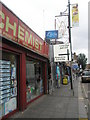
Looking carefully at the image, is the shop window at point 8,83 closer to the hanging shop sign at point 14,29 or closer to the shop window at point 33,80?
the hanging shop sign at point 14,29

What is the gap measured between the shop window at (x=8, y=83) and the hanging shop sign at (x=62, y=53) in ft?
17.5

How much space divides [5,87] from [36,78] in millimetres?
4026

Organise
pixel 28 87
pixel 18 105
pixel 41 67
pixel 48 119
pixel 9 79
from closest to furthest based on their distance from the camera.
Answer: pixel 48 119 < pixel 9 79 < pixel 18 105 < pixel 28 87 < pixel 41 67

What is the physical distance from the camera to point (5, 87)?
5.83 m

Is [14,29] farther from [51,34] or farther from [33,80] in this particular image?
[51,34]

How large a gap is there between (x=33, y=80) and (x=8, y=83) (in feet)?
10.4

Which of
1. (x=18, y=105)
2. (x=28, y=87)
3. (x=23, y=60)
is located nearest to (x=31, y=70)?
(x=28, y=87)

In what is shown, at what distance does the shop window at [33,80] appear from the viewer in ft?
26.8

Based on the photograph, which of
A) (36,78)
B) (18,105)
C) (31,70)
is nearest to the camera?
(18,105)

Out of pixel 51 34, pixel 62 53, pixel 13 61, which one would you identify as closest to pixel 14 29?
pixel 13 61

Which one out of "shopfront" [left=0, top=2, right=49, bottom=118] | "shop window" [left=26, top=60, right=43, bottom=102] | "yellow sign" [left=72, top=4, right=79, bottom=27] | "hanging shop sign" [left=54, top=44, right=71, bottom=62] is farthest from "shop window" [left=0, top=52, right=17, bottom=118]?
"yellow sign" [left=72, top=4, right=79, bottom=27]

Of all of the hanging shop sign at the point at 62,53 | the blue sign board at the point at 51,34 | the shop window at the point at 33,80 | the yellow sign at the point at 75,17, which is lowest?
the shop window at the point at 33,80

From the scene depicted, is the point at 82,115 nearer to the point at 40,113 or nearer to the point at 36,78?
the point at 40,113

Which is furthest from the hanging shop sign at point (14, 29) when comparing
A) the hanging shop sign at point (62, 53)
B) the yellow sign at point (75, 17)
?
the yellow sign at point (75, 17)
